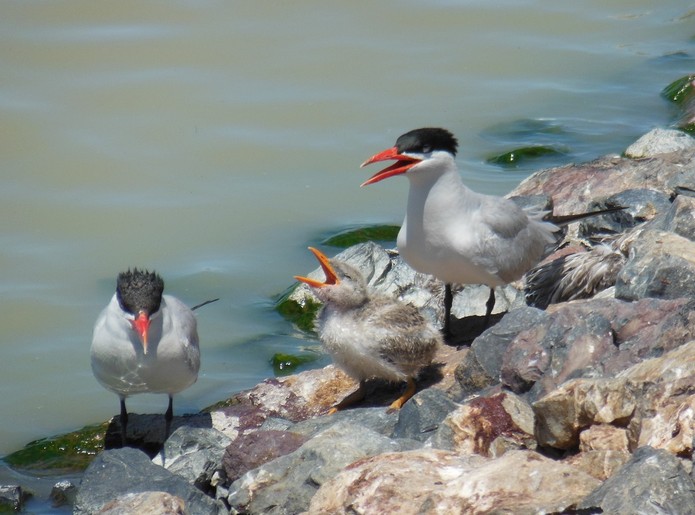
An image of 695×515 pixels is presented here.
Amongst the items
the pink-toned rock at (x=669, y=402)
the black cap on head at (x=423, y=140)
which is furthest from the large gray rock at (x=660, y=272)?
the pink-toned rock at (x=669, y=402)

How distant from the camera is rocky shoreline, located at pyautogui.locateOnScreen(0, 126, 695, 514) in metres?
3.90

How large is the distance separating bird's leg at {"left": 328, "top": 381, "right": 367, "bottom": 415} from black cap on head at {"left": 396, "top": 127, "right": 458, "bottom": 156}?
1304mm

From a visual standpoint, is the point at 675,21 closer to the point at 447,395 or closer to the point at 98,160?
the point at 98,160

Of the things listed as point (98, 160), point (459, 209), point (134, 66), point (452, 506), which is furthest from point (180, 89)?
point (452, 506)

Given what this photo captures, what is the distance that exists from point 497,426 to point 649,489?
1112 mm

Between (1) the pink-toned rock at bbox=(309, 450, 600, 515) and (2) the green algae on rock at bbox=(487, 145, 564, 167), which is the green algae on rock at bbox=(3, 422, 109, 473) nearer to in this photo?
(1) the pink-toned rock at bbox=(309, 450, 600, 515)

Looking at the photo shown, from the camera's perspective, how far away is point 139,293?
18.6ft

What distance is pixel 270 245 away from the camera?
8703 mm

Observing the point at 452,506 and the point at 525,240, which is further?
the point at 525,240

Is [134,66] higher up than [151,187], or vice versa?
A: [134,66]

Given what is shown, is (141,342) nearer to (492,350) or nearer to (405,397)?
(405,397)

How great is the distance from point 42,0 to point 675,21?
23.5 ft

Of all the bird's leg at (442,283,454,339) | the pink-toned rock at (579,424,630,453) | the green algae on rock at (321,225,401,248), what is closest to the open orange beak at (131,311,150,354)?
the bird's leg at (442,283,454,339)

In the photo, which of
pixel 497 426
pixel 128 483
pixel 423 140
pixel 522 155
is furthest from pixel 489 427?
pixel 522 155
